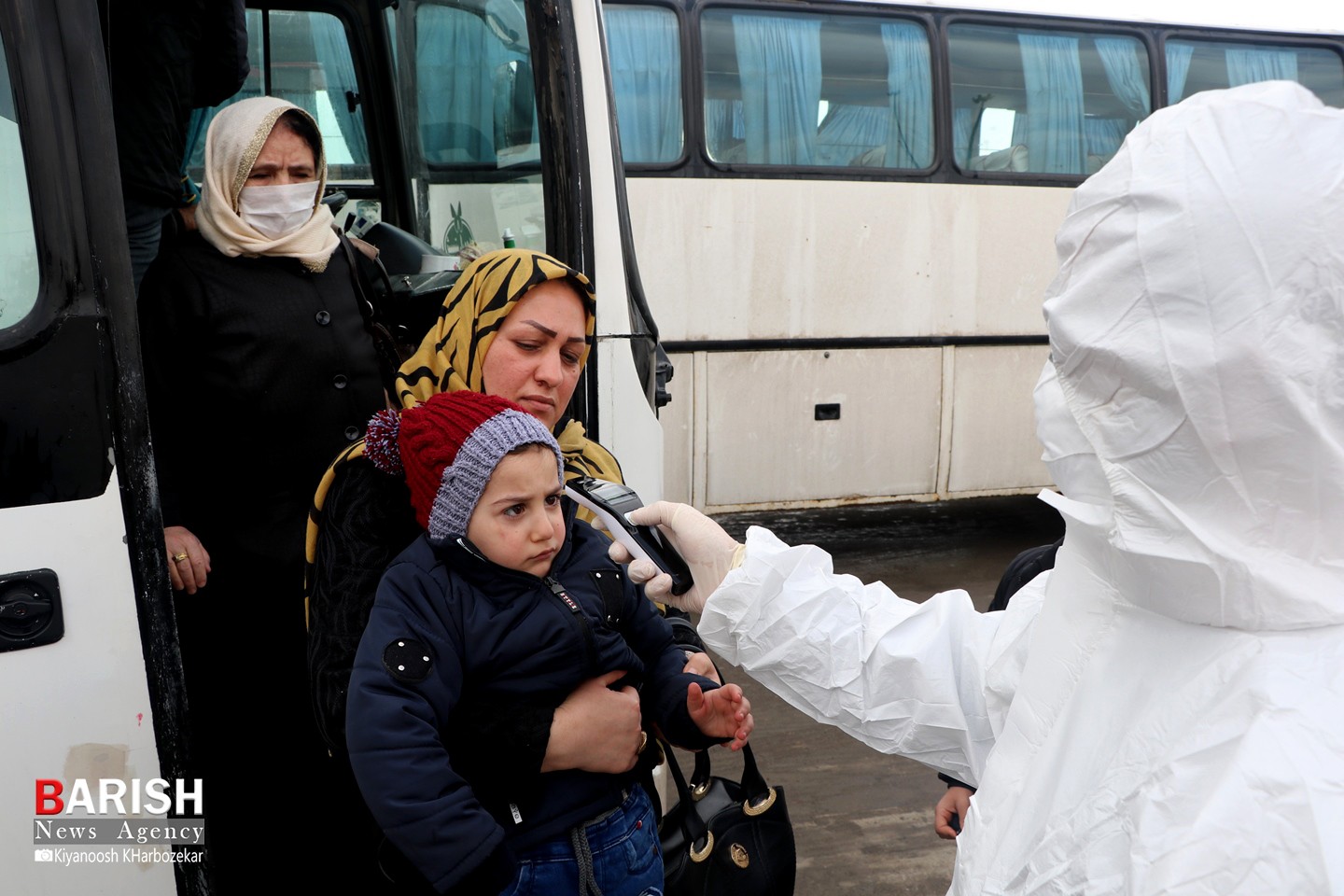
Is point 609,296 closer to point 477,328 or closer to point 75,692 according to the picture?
point 477,328

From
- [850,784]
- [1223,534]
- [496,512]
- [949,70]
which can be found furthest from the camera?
[949,70]

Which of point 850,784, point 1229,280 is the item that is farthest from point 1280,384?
point 850,784

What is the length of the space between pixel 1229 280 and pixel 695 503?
519 cm

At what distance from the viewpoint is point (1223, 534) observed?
39.7 inches

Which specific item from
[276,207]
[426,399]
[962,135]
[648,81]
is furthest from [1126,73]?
[426,399]

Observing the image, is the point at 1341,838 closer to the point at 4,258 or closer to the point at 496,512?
the point at 496,512

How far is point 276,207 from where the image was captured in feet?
7.83

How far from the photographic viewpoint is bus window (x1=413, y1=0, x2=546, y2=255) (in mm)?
3145

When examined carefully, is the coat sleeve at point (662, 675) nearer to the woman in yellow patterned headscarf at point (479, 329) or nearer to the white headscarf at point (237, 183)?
the woman in yellow patterned headscarf at point (479, 329)

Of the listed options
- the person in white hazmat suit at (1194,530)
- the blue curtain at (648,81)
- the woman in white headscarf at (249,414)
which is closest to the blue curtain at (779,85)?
the blue curtain at (648,81)

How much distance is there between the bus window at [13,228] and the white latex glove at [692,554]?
99 centimetres

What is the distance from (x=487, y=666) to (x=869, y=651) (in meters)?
0.58

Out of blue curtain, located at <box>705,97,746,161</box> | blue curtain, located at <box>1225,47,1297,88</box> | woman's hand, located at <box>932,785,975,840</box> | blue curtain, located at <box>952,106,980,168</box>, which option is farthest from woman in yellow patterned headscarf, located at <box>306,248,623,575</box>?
blue curtain, located at <box>1225,47,1297,88</box>

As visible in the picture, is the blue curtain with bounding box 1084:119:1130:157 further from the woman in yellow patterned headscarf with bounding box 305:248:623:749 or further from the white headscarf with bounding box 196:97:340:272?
the white headscarf with bounding box 196:97:340:272
